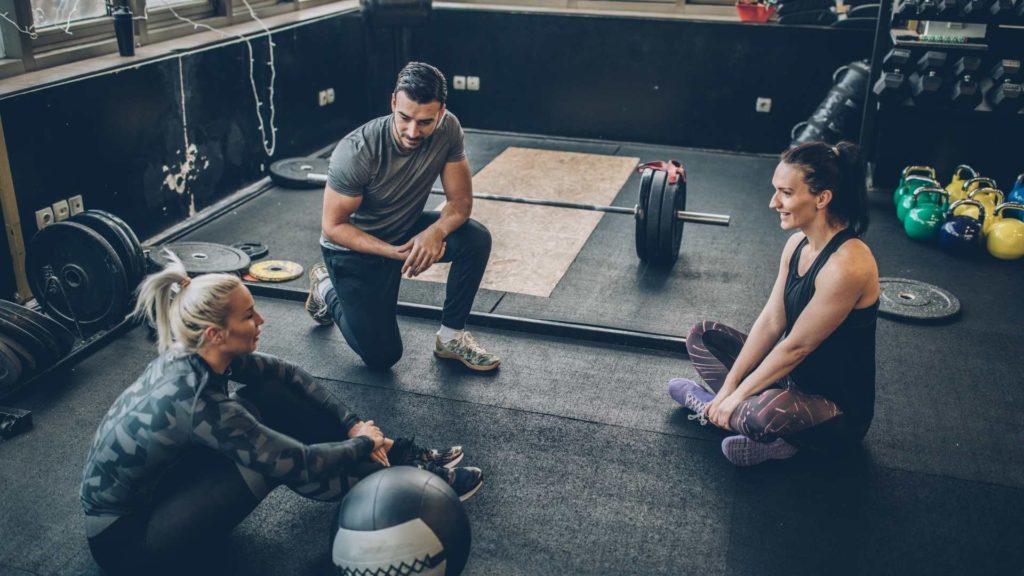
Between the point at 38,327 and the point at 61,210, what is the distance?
0.83m

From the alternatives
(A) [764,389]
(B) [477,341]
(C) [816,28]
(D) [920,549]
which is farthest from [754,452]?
(C) [816,28]

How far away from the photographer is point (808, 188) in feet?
7.66

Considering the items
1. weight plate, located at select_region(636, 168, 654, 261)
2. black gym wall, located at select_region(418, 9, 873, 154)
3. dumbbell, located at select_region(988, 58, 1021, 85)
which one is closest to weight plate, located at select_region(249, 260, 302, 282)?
weight plate, located at select_region(636, 168, 654, 261)

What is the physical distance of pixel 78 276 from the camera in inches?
128

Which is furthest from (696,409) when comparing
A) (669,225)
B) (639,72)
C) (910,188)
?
(639,72)

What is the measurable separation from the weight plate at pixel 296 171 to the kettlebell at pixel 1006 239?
3361mm

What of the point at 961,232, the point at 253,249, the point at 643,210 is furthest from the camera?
the point at 961,232

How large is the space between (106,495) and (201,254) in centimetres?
198

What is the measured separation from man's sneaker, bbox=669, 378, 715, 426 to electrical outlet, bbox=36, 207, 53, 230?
8.01 feet

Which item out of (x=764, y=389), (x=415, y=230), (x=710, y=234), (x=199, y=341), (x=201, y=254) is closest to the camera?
(x=199, y=341)

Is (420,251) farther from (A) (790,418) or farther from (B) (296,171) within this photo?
→ (B) (296,171)

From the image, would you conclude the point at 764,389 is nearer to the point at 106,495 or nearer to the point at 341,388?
the point at 341,388

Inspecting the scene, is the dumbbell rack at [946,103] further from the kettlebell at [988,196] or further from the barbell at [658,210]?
the barbell at [658,210]

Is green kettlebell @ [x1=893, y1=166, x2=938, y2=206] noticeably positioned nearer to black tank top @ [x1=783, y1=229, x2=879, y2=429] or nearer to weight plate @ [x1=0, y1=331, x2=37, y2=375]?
black tank top @ [x1=783, y1=229, x2=879, y2=429]
